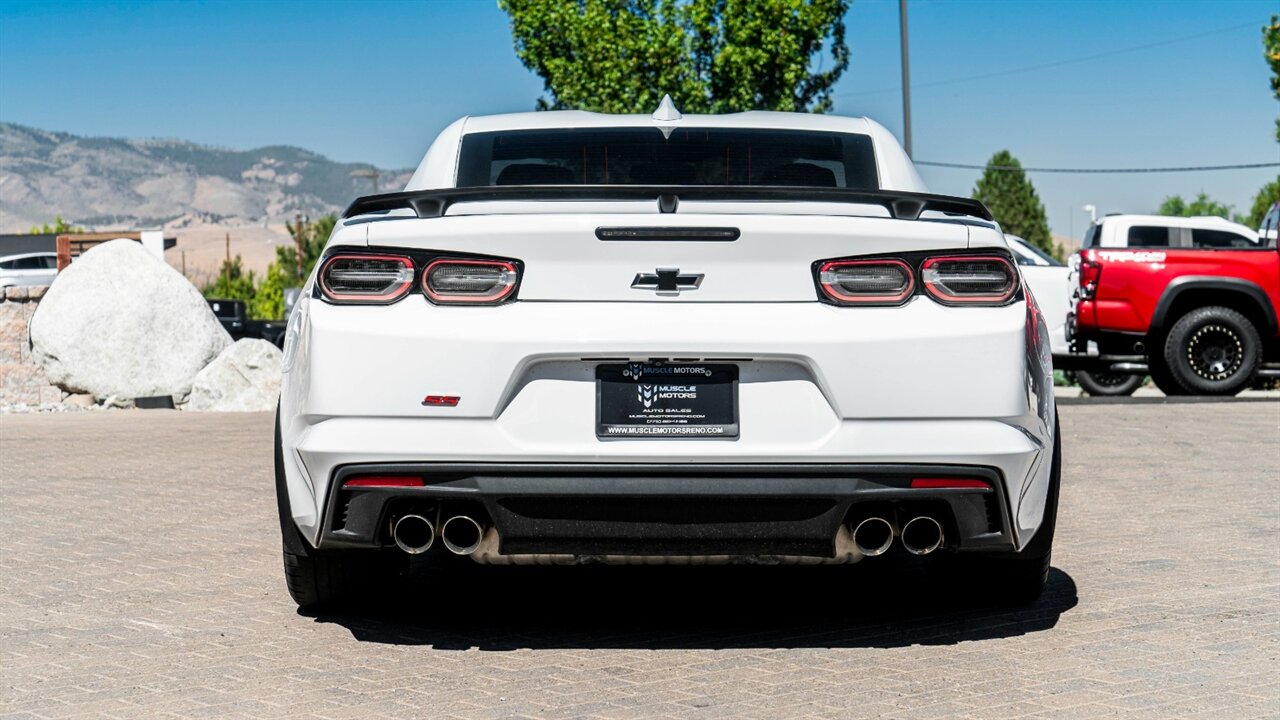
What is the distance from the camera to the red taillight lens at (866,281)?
15.3 ft

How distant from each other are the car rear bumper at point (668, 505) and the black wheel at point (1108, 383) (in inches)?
637

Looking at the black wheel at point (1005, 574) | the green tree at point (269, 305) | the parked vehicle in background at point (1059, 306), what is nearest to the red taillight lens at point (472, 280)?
the black wheel at point (1005, 574)

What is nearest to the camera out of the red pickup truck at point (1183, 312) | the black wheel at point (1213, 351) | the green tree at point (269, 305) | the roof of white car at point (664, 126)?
the roof of white car at point (664, 126)

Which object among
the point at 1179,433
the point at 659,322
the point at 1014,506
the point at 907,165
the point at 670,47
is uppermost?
Answer: the point at 670,47

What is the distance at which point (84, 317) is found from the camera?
19422 mm

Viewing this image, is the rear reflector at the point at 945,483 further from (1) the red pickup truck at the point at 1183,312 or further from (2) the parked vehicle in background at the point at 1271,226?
(2) the parked vehicle in background at the point at 1271,226

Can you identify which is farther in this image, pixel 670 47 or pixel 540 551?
pixel 670 47

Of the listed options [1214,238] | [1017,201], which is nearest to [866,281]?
[1214,238]

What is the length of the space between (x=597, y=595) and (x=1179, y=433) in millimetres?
8032

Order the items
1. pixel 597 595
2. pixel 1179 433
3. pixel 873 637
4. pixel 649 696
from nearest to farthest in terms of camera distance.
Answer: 1. pixel 649 696
2. pixel 873 637
3. pixel 597 595
4. pixel 1179 433

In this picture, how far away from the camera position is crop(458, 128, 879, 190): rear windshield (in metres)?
6.01

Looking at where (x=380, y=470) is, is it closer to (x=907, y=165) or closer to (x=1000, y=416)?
(x=1000, y=416)

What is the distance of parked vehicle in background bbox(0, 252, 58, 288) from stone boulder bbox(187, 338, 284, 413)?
19.1 m

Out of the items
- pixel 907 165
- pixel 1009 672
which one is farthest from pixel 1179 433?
pixel 1009 672
